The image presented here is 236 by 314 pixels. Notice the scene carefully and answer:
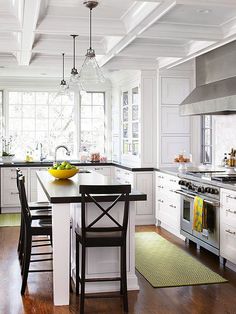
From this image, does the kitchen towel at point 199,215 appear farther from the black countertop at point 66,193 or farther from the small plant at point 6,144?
the small plant at point 6,144

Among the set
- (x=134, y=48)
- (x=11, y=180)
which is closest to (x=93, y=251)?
Result: (x=134, y=48)

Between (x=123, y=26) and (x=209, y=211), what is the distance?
7.15ft

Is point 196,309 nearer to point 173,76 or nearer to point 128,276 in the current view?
point 128,276

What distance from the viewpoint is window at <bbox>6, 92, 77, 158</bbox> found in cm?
913

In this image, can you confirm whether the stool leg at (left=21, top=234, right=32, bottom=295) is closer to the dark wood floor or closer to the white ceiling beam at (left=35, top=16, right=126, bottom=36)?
the dark wood floor

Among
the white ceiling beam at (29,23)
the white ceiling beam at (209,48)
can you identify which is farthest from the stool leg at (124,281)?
the white ceiling beam at (209,48)

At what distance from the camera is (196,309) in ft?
12.7

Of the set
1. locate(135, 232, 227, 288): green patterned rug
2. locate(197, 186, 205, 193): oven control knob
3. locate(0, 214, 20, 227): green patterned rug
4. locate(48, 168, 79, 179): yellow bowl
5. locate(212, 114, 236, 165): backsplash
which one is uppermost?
locate(212, 114, 236, 165): backsplash

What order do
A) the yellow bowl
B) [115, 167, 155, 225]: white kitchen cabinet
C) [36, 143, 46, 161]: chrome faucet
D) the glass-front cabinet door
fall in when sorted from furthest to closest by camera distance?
[36, 143, 46, 161]: chrome faucet → the glass-front cabinet door → [115, 167, 155, 225]: white kitchen cabinet → the yellow bowl

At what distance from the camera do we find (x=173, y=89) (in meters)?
7.39

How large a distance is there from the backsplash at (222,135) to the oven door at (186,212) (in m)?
1.02

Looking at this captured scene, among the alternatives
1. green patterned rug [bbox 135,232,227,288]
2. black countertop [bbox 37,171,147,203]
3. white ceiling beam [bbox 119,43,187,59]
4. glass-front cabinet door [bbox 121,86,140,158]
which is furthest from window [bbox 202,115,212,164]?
black countertop [bbox 37,171,147,203]

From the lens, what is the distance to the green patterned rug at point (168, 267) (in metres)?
4.59

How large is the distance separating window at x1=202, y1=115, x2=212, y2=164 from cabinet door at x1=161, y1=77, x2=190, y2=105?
50 cm
